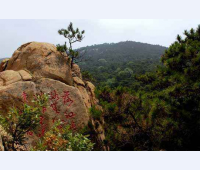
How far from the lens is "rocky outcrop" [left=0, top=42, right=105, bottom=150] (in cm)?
477

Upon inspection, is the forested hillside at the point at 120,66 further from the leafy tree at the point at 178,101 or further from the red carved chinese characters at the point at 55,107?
the red carved chinese characters at the point at 55,107

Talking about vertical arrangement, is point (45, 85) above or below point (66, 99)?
above

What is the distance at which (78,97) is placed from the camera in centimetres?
546

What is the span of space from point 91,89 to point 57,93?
2.56 metres

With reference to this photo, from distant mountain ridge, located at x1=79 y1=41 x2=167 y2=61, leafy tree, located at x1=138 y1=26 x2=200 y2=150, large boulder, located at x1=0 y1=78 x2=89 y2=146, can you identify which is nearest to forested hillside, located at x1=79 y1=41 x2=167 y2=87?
distant mountain ridge, located at x1=79 y1=41 x2=167 y2=61

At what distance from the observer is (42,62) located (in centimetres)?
568

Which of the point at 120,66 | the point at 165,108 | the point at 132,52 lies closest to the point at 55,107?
the point at 165,108

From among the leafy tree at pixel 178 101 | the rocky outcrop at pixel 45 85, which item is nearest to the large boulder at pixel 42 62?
the rocky outcrop at pixel 45 85

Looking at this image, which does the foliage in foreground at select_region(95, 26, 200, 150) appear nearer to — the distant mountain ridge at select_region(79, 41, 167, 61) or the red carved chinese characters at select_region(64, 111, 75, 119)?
the red carved chinese characters at select_region(64, 111, 75, 119)

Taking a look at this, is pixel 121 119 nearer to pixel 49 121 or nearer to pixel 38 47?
pixel 49 121

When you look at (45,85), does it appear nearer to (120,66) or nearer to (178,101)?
(178,101)

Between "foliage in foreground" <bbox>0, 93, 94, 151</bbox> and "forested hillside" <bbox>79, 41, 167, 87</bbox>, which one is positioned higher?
"foliage in foreground" <bbox>0, 93, 94, 151</bbox>

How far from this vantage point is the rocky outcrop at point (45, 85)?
188 inches

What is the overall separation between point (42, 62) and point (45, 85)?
96cm
